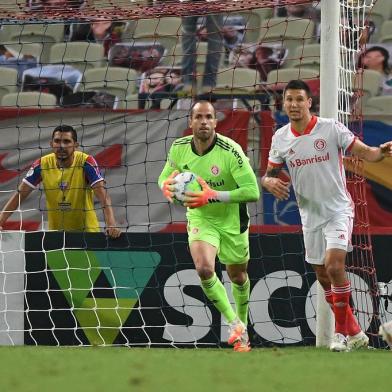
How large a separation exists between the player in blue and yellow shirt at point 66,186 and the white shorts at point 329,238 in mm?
2151

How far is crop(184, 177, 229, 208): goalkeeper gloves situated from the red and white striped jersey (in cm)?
61

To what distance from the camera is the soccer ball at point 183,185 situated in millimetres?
8422

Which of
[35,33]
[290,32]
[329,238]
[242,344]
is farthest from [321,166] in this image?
[35,33]

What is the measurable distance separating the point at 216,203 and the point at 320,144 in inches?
42.5

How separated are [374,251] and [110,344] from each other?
2.53 meters

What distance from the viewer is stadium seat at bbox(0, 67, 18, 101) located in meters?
13.8

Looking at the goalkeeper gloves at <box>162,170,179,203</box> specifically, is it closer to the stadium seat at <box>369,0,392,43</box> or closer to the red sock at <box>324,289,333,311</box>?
the red sock at <box>324,289,333,311</box>

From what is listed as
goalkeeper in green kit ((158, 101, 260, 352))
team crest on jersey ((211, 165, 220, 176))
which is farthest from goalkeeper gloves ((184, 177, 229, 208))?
team crest on jersey ((211, 165, 220, 176))

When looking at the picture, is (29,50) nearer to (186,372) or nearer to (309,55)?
(309,55)

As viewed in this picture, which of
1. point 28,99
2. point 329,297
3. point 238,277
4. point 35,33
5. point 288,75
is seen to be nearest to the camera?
point 329,297

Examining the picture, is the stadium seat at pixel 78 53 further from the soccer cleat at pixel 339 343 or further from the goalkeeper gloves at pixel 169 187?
the soccer cleat at pixel 339 343

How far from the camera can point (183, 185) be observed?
8.42m

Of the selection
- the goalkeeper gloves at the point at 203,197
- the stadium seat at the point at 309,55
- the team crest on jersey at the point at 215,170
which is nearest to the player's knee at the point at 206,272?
the goalkeeper gloves at the point at 203,197

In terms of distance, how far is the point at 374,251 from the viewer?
9.64 m
